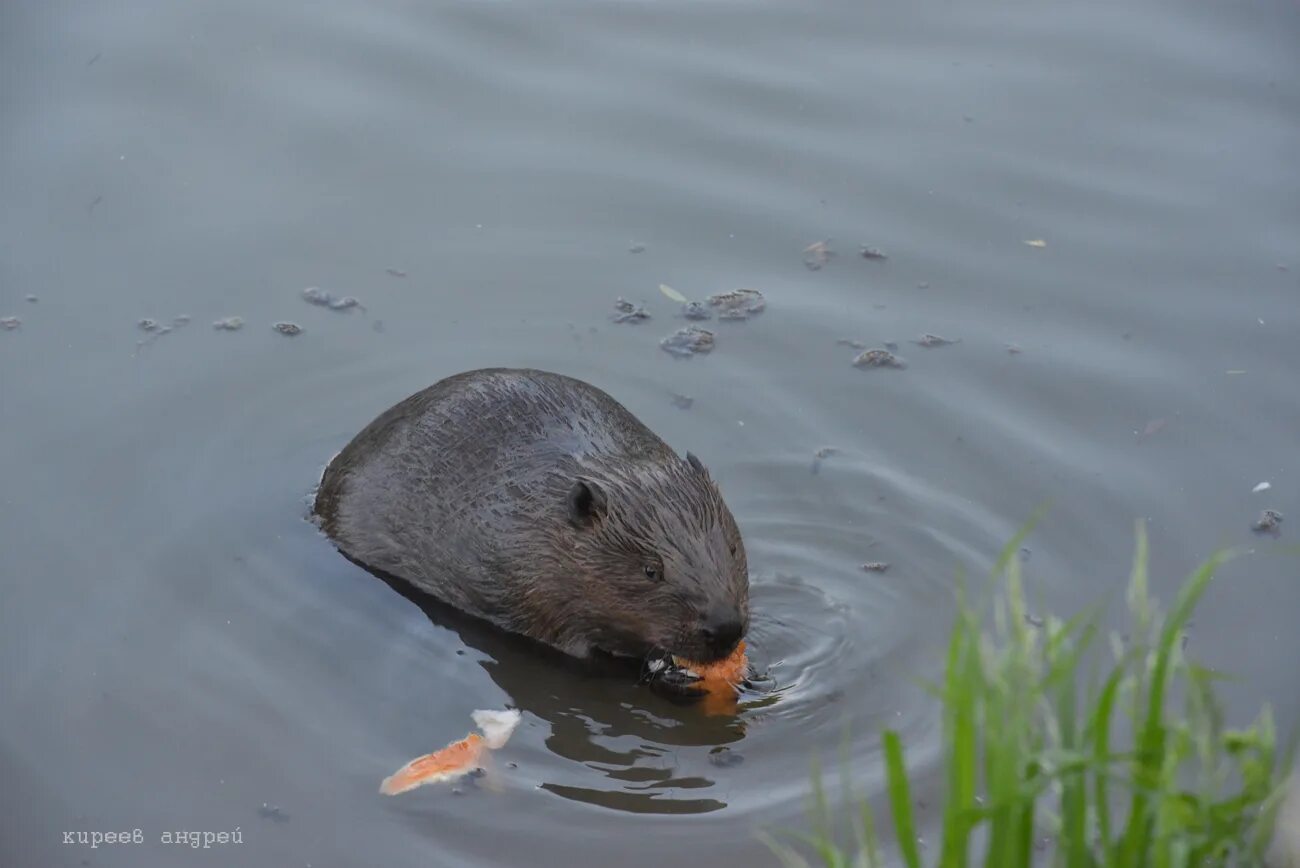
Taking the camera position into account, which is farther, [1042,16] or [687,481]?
[1042,16]

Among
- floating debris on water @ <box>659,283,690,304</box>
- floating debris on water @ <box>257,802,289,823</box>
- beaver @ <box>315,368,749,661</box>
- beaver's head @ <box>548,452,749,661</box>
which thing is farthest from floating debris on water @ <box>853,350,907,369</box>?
floating debris on water @ <box>257,802,289,823</box>

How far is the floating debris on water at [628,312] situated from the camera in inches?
315

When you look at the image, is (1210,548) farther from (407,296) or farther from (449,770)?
(407,296)

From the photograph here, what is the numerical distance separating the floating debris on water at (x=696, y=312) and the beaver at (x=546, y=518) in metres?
1.41

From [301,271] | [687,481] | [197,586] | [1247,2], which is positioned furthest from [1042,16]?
[197,586]

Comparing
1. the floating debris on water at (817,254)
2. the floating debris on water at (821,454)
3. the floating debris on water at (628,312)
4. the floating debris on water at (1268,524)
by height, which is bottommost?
the floating debris on water at (821,454)

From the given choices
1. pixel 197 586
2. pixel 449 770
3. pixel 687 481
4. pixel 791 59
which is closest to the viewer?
pixel 449 770

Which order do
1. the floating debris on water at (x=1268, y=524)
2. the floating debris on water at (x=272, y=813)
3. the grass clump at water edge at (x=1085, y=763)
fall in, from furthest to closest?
the floating debris on water at (x=1268, y=524) < the floating debris on water at (x=272, y=813) < the grass clump at water edge at (x=1085, y=763)

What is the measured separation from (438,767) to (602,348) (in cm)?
271

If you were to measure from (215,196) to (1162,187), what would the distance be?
4.95 metres

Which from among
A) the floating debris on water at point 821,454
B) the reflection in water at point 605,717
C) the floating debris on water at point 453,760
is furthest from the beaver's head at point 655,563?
the floating debris on water at point 821,454

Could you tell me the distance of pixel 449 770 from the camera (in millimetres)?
5645

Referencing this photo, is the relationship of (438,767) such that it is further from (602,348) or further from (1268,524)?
(1268,524)

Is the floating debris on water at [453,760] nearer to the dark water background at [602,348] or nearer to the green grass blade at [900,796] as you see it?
the dark water background at [602,348]
